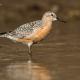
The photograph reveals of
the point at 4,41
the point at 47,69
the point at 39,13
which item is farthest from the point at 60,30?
the point at 47,69

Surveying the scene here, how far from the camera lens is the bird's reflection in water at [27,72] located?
1251 centimetres

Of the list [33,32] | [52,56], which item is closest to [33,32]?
[33,32]

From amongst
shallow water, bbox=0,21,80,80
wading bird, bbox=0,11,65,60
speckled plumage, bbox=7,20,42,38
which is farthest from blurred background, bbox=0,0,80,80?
speckled plumage, bbox=7,20,42,38

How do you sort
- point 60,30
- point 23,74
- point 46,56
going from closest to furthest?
point 23,74 → point 46,56 → point 60,30

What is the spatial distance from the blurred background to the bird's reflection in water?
15 cm

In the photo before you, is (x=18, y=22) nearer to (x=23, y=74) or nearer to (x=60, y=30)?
(x=60, y=30)

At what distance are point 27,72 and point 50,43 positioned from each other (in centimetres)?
552

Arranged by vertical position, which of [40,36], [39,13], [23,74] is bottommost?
[23,74]

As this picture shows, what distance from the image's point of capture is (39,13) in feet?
97.7

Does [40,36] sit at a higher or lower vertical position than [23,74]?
higher

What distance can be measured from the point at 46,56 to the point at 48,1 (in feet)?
51.5

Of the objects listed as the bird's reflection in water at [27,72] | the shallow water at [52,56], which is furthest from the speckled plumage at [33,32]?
Answer: the bird's reflection in water at [27,72]

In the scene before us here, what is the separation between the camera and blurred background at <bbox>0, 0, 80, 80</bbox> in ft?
45.5

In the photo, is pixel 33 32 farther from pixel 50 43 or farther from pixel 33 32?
pixel 50 43
